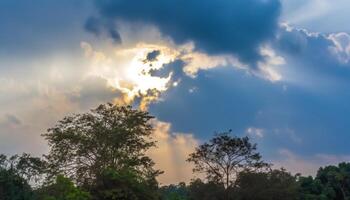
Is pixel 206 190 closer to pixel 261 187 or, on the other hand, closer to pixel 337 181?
pixel 261 187

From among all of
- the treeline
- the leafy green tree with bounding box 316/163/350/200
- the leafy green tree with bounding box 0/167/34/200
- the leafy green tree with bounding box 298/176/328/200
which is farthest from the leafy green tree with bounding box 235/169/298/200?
the leafy green tree with bounding box 0/167/34/200

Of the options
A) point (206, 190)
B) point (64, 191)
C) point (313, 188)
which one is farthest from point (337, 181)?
point (64, 191)

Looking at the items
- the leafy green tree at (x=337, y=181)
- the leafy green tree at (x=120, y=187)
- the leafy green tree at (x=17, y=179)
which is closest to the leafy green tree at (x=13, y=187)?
the leafy green tree at (x=17, y=179)

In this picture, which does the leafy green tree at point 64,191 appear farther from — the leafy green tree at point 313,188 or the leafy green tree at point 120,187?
the leafy green tree at point 313,188

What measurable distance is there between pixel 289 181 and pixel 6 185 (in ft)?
132

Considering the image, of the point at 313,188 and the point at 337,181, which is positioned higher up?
the point at 337,181

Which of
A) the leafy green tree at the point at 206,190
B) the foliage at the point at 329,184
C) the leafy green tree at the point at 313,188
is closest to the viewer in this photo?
the leafy green tree at the point at 206,190

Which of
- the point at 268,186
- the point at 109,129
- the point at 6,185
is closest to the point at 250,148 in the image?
the point at 268,186

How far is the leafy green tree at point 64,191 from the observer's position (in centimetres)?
4053

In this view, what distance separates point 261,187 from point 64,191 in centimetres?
2280

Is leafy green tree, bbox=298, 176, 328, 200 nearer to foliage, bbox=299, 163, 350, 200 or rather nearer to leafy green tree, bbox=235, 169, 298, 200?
foliage, bbox=299, 163, 350, 200

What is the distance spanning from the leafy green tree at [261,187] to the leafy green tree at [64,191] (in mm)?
19579

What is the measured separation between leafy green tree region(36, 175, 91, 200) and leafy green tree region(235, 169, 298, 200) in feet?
64.2

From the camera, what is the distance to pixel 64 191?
43781 millimetres
